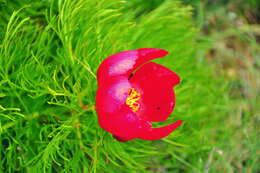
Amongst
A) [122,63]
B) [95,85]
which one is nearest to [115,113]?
[122,63]

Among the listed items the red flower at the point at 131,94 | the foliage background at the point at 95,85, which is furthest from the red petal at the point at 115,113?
the foliage background at the point at 95,85

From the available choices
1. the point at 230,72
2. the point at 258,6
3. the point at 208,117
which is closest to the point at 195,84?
the point at 208,117

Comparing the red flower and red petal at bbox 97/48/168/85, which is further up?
red petal at bbox 97/48/168/85

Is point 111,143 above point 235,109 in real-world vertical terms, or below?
above

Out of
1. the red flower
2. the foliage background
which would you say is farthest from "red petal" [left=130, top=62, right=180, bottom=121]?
the foliage background

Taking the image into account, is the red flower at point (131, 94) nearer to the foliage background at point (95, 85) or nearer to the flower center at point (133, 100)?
the flower center at point (133, 100)

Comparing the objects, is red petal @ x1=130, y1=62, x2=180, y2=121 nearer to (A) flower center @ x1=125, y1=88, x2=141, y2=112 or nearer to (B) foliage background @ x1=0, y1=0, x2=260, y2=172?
(A) flower center @ x1=125, y1=88, x2=141, y2=112

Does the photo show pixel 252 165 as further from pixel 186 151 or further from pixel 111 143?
pixel 111 143
